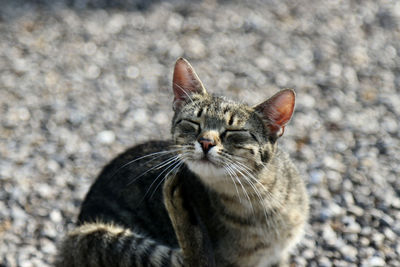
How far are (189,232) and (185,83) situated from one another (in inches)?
39.8

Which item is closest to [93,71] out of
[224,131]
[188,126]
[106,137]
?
[106,137]

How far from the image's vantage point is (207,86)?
248 inches

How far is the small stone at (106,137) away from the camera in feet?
18.1

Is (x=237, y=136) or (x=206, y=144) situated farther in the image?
(x=237, y=136)

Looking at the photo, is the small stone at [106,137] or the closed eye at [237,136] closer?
the closed eye at [237,136]

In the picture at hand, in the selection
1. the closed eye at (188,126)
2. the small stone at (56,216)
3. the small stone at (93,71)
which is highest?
the closed eye at (188,126)

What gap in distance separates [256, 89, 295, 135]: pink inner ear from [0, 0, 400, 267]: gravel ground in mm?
1266

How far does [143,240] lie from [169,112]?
8.06 ft

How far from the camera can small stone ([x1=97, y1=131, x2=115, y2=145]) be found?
217 inches

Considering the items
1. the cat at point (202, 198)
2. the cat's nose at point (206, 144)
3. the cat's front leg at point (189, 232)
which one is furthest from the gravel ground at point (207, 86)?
the cat's nose at point (206, 144)

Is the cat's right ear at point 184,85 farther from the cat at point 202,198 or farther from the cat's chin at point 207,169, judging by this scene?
the cat's chin at point 207,169

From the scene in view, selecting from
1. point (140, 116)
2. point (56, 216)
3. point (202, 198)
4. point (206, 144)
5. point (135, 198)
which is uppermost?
point (206, 144)

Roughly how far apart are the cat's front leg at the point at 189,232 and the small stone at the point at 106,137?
2089mm

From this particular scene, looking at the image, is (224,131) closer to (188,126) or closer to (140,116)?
(188,126)
